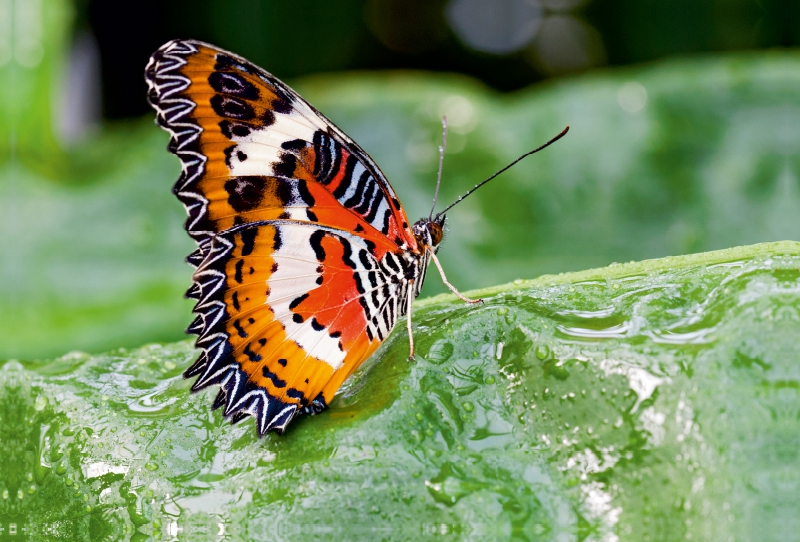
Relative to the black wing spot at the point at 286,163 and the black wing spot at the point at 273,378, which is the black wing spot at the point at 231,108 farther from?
the black wing spot at the point at 273,378

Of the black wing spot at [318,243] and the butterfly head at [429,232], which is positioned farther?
the butterfly head at [429,232]

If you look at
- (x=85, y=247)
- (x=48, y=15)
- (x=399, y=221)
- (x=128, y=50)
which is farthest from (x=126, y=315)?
(x=128, y=50)

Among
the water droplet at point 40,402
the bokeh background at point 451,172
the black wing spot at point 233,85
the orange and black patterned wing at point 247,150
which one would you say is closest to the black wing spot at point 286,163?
the orange and black patterned wing at point 247,150

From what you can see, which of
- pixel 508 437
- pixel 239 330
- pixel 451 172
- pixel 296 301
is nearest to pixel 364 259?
pixel 296 301

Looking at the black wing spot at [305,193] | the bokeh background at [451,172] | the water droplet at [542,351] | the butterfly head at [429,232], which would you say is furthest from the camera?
the bokeh background at [451,172]

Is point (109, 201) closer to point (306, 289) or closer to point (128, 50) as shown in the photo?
point (128, 50)

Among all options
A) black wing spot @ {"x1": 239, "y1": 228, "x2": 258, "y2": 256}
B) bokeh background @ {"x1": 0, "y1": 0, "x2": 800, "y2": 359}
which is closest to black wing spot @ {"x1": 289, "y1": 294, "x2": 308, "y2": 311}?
black wing spot @ {"x1": 239, "y1": 228, "x2": 258, "y2": 256}
